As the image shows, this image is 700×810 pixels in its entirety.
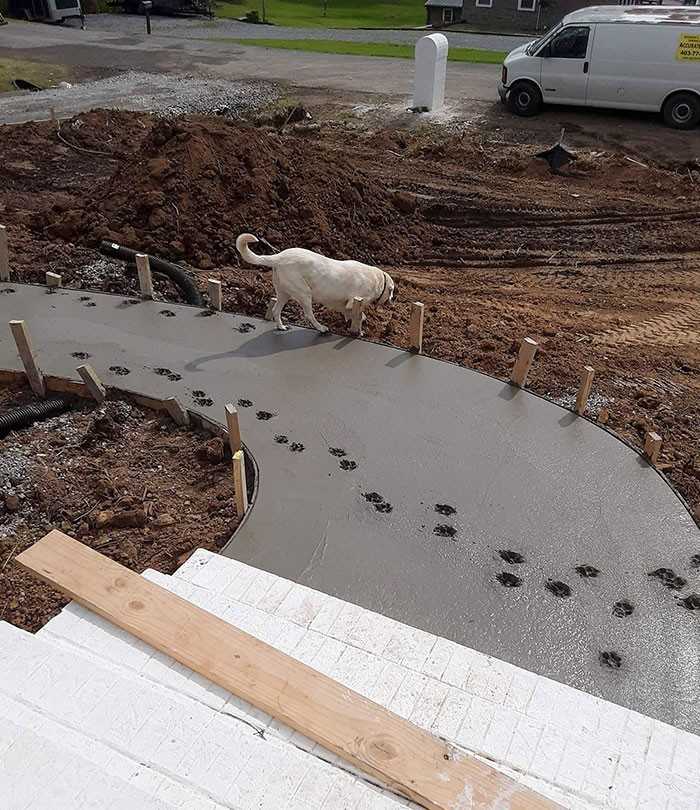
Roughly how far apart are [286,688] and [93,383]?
13.7ft

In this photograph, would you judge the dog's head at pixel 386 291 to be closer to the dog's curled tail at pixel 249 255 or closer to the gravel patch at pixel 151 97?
the dog's curled tail at pixel 249 255

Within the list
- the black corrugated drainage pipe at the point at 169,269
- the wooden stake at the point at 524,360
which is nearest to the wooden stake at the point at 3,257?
the black corrugated drainage pipe at the point at 169,269

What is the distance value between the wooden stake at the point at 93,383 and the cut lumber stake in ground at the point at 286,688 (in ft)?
9.58

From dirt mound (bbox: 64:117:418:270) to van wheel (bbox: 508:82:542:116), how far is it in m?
8.59

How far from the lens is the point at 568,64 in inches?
666

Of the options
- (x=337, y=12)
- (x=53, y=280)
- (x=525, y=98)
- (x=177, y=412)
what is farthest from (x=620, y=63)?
(x=337, y=12)

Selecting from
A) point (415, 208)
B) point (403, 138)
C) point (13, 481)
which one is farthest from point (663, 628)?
point (403, 138)

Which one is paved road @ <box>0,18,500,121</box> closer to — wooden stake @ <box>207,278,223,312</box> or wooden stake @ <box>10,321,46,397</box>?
wooden stake @ <box>207,278,223,312</box>

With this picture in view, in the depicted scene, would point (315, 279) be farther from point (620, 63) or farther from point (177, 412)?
point (620, 63)

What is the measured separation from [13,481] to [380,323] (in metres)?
4.66

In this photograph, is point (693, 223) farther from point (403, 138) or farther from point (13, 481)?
point (13, 481)

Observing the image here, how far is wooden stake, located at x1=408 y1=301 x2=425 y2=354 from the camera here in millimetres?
6962

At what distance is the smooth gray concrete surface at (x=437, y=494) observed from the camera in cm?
427

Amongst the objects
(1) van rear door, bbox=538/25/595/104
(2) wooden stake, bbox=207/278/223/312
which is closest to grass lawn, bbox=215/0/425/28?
(1) van rear door, bbox=538/25/595/104
